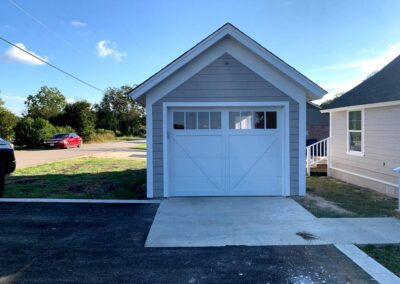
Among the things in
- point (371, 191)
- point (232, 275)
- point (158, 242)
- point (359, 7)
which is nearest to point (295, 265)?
point (232, 275)

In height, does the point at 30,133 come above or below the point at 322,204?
above

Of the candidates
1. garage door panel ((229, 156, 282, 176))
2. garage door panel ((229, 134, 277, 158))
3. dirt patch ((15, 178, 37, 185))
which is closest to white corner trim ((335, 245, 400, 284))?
garage door panel ((229, 156, 282, 176))

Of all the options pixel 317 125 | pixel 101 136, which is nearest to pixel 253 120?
pixel 317 125

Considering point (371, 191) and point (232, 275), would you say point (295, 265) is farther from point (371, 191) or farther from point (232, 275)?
point (371, 191)

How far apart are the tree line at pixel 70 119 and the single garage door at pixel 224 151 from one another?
5.85 feet

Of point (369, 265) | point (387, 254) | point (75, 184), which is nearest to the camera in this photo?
point (369, 265)

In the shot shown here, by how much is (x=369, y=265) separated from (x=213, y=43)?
5571 millimetres

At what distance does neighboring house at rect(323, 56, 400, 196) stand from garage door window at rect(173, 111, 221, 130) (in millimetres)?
4459

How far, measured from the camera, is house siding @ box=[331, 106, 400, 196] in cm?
855

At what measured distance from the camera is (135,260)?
4.22 meters

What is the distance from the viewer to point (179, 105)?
789 cm

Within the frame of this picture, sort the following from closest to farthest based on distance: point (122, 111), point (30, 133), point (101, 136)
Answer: point (30, 133) → point (101, 136) → point (122, 111)

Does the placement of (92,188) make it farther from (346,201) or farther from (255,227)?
(346,201)

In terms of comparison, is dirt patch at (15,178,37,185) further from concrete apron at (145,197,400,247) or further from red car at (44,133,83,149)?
red car at (44,133,83,149)
